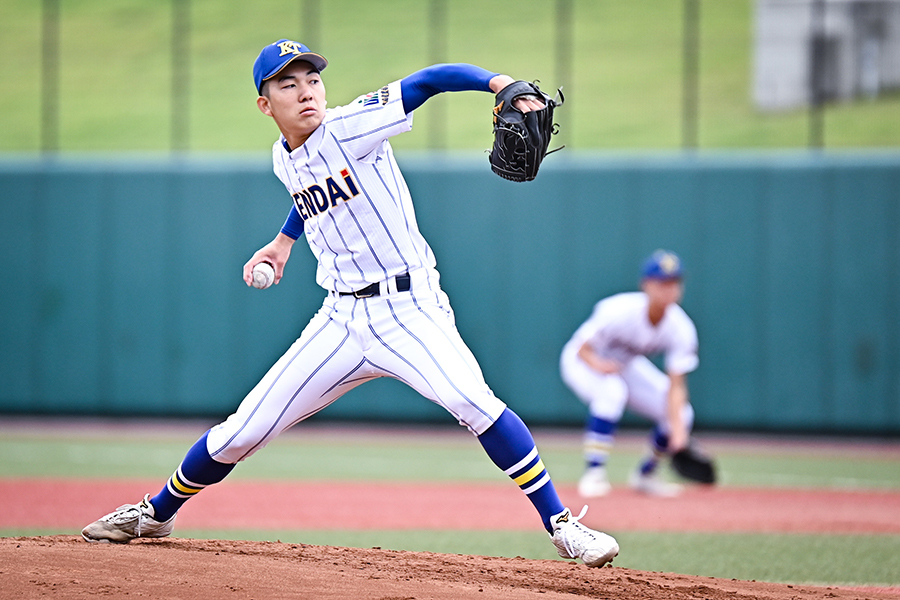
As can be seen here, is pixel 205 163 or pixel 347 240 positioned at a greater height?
pixel 205 163

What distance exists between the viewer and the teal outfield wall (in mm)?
10781

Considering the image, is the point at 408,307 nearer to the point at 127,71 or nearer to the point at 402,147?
the point at 402,147

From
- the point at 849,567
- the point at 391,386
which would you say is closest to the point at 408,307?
the point at 849,567

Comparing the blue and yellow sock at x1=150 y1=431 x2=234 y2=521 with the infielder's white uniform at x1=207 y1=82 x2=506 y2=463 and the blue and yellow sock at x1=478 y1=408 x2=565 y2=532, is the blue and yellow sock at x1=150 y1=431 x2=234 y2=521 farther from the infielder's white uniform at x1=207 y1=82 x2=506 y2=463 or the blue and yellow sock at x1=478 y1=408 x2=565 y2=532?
the blue and yellow sock at x1=478 y1=408 x2=565 y2=532

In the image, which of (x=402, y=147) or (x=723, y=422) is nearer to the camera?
(x=723, y=422)

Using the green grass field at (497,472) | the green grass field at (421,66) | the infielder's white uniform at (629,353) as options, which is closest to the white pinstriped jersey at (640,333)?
the infielder's white uniform at (629,353)

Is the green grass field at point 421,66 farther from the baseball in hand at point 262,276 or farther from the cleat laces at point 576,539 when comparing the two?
the cleat laces at point 576,539

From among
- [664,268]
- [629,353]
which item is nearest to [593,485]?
[629,353]

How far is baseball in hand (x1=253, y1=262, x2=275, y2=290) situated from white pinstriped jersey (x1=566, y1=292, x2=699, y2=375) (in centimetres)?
407

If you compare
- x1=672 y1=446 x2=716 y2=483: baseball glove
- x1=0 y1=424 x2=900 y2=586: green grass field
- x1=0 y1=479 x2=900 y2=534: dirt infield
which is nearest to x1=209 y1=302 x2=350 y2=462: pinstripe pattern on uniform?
x1=0 y1=424 x2=900 y2=586: green grass field

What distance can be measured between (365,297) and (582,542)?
1.16m

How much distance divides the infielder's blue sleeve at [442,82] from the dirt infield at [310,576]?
164cm

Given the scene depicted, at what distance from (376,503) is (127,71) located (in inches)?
529

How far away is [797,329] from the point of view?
10805mm
